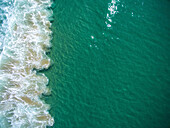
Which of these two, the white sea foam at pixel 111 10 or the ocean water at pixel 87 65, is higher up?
the white sea foam at pixel 111 10

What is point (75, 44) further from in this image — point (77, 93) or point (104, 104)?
point (104, 104)

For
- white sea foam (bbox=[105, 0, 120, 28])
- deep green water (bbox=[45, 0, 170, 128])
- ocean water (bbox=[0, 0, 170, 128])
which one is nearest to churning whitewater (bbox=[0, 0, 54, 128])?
ocean water (bbox=[0, 0, 170, 128])

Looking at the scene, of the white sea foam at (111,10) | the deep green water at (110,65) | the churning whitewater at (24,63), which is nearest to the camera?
the deep green water at (110,65)

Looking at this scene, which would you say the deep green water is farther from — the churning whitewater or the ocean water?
the churning whitewater

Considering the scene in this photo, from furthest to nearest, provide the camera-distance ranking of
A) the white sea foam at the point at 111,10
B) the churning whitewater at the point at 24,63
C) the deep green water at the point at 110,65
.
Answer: the white sea foam at the point at 111,10
the churning whitewater at the point at 24,63
the deep green water at the point at 110,65

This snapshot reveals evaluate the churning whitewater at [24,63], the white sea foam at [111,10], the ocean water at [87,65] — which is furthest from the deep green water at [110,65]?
the churning whitewater at [24,63]

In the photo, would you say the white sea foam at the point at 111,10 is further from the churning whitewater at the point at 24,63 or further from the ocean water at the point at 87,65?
the churning whitewater at the point at 24,63

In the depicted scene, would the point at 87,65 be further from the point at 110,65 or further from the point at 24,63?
the point at 24,63
